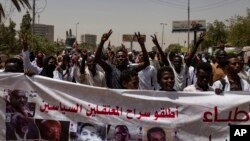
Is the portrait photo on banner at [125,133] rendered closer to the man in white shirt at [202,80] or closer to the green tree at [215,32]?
the man in white shirt at [202,80]

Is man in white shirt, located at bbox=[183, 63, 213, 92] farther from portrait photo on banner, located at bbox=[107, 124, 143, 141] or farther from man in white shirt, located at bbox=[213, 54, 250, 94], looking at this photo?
portrait photo on banner, located at bbox=[107, 124, 143, 141]

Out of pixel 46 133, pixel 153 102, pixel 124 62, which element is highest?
pixel 124 62

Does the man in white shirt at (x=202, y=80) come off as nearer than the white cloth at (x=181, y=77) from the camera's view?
Yes

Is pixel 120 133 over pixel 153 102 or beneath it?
beneath

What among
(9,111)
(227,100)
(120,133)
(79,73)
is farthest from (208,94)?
(79,73)

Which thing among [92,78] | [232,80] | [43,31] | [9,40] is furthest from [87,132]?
[43,31]

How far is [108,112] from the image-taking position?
535 cm

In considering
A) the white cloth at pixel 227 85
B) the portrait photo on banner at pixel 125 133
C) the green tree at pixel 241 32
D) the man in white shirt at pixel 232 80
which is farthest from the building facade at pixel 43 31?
the portrait photo on banner at pixel 125 133

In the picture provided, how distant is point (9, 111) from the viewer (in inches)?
214

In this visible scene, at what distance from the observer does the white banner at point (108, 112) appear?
521 centimetres

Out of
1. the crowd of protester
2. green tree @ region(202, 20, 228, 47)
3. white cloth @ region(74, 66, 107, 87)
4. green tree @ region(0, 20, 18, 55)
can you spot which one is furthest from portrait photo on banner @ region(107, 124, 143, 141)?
green tree @ region(202, 20, 228, 47)

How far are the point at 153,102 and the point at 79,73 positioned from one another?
9.15 feet

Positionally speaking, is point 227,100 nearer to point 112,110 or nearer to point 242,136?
point 242,136

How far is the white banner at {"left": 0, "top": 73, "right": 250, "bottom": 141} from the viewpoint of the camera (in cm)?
521
